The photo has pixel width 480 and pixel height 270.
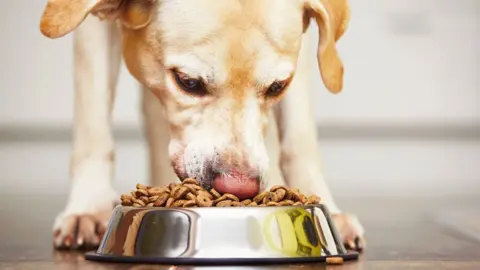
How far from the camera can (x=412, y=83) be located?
4.34 meters

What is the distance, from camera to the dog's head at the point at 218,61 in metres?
2.19

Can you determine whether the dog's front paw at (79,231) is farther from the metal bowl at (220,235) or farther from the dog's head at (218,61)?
the metal bowl at (220,235)

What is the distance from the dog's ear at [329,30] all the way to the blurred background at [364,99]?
5.68 ft

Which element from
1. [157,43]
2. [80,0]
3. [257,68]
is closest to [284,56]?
[257,68]

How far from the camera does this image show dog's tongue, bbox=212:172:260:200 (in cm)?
212

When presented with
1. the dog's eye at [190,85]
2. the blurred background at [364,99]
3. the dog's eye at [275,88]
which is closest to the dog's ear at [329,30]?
the dog's eye at [275,88]

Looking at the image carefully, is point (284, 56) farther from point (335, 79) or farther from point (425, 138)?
point (425, 138)

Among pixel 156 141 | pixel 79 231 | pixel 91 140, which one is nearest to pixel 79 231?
pixel 79 231

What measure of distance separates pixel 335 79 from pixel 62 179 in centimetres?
238

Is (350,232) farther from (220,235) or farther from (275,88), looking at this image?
(220,235)

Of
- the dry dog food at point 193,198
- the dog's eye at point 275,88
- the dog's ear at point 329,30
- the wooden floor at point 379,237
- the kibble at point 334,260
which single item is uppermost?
the dog's ear at point 329,30


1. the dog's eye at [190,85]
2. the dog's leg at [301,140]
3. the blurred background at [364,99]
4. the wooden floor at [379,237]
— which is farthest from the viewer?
the blurred background at [364,99]

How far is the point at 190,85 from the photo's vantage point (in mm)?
2309

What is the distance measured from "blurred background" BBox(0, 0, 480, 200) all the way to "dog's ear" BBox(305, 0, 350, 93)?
173 centimetres
